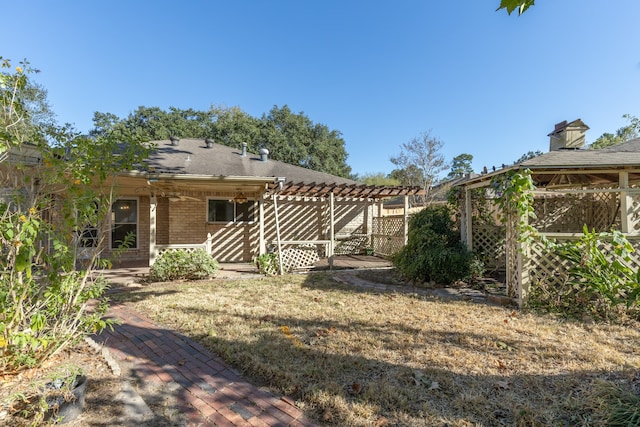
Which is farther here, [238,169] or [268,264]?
[238,169]

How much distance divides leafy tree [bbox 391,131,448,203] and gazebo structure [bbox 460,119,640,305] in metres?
19.6

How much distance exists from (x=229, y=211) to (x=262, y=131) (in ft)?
58.6

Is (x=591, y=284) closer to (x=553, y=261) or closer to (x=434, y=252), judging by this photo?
(x=553, y=261)

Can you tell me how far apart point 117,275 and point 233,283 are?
11.2 ft

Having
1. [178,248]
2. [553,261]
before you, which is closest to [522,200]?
[553,261]

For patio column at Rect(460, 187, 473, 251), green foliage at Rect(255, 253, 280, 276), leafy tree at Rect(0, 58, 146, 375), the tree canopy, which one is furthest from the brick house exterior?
the tree canopy

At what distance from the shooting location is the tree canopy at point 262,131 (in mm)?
27578

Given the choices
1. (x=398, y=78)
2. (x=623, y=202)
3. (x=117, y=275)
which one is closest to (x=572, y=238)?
(x=623, y=202)

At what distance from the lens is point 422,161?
30047 mm

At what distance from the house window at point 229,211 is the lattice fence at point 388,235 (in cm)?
543

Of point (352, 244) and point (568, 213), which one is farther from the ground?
point (568, 213)

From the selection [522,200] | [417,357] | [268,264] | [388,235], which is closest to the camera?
[417,357]

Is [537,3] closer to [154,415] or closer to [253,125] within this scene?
[154,415]

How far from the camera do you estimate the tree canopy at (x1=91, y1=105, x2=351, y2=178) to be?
2758cm
